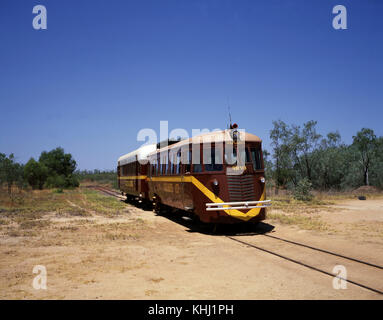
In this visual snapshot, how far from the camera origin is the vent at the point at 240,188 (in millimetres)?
11547

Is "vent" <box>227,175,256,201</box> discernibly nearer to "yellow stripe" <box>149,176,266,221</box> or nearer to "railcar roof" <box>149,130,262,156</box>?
"yellow stripe" <box>149,176,266,221</box>

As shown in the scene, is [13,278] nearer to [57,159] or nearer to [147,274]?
[147,274]

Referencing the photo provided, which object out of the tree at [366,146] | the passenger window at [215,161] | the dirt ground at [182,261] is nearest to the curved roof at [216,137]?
the passenger window at [215,161]

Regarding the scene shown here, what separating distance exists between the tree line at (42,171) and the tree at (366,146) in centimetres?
3491

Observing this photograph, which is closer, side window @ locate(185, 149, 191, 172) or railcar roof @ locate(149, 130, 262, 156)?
railcar roof @ locate(149, 130, 262, 156)

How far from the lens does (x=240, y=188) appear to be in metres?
Result: 11.6

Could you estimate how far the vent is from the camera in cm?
1155

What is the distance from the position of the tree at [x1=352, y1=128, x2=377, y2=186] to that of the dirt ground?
2277cm

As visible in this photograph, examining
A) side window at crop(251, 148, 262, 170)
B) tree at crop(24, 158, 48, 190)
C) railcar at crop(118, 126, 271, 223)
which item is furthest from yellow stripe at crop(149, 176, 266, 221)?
tree at crop(24, 158, 48, 190)

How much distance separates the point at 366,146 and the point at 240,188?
92.1ft

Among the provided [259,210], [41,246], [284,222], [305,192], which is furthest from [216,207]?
[305,192]

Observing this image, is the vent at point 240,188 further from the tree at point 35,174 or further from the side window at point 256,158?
the tree at point 35,174

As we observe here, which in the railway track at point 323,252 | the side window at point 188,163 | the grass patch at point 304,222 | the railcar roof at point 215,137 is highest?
the railcar roof at point 215,137

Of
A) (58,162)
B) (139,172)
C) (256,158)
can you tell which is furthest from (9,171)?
(256,158)
